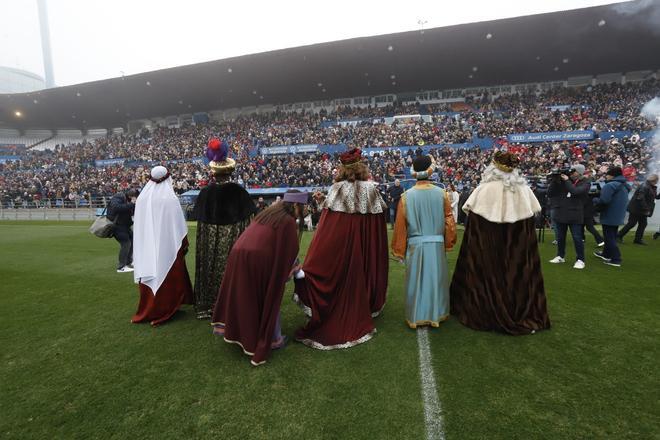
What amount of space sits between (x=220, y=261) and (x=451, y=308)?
2.97 meters

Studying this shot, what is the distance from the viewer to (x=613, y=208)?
20.6 ft

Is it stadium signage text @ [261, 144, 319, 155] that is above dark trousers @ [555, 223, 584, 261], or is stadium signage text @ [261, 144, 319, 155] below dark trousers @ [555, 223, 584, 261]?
above

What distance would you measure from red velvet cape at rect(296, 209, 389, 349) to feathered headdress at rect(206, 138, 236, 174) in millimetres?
1384

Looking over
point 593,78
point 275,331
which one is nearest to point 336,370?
point 275,331

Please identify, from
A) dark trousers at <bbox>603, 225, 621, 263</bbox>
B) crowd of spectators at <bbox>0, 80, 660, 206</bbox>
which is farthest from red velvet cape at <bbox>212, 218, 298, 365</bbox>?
crowd of spectators at <bbox>0, 80, 660, 206</bbox>

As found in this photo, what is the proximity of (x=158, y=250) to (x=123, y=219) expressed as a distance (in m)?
3.80

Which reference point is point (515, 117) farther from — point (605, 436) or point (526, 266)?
point (605, 436)

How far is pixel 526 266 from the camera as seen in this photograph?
12.1 feet

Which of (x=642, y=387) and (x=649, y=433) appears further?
(x=642, y=387)

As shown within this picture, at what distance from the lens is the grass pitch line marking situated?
2.27 m

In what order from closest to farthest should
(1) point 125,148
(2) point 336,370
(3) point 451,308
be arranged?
(2) point 336,370
(3) point 451,308
(1) point 125,148

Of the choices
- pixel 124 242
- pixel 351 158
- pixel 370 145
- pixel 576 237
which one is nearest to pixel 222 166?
pixel 351 158

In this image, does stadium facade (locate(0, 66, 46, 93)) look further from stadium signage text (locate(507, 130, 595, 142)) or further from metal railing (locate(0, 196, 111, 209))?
stadium signage text (locate(507, 130, 595, 142))

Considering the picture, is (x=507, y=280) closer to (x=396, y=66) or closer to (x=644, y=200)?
(x=644, y=200)
